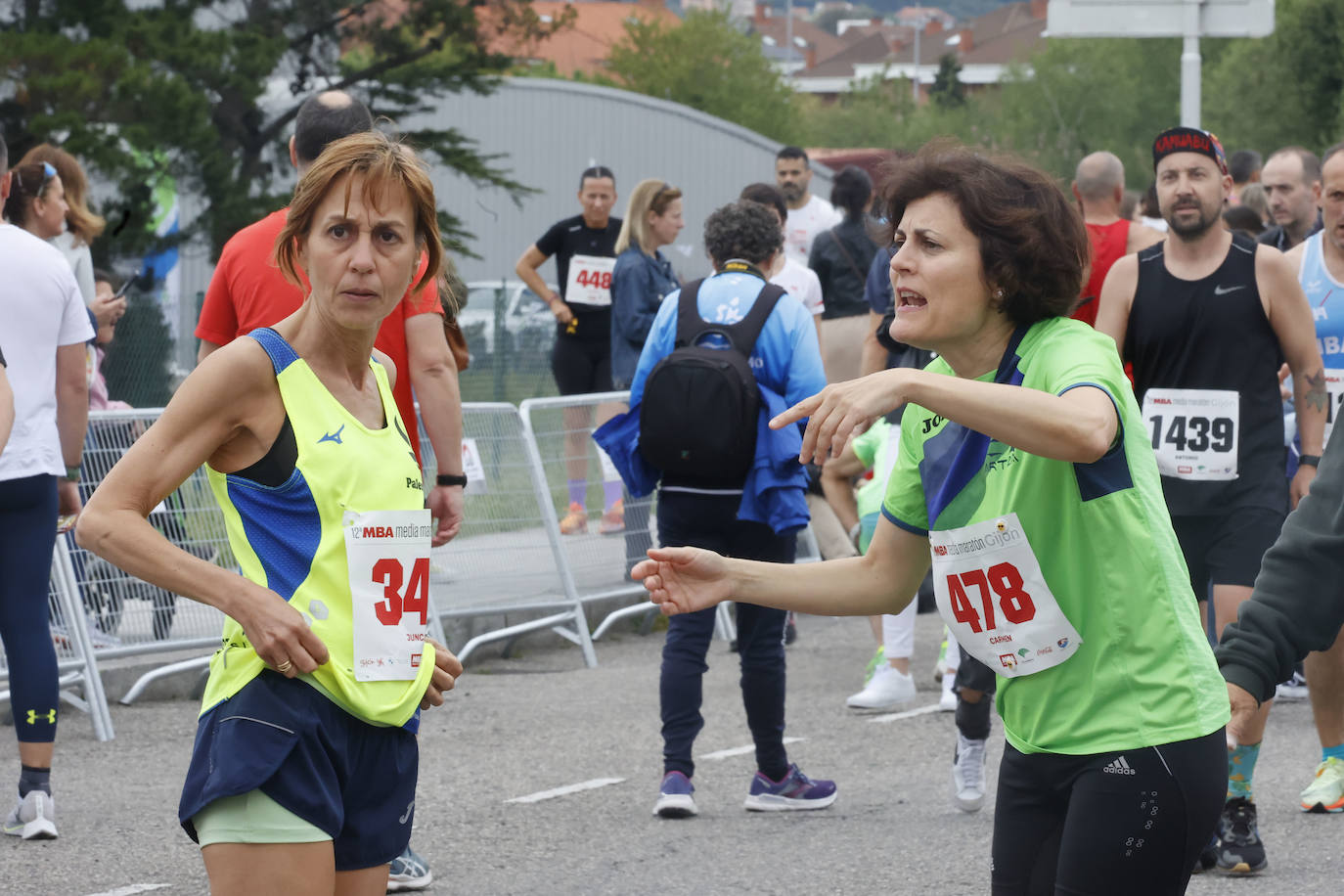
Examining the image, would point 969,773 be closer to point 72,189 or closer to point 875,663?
point 875,663

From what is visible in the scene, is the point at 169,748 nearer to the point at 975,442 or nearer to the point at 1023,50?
the point at 975,442

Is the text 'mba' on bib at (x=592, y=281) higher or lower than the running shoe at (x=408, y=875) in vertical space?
higher

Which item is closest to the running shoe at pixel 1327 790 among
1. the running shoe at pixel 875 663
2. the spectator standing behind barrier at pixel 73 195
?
the running shoe at pixel 875 663

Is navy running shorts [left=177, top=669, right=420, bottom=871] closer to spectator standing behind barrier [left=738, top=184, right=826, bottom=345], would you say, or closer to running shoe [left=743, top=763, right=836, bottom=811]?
A: running shoe [left=743, top=763, right=836, bottom=811]

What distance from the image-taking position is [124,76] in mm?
17484

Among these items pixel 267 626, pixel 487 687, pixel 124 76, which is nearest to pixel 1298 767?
pixel 487 687

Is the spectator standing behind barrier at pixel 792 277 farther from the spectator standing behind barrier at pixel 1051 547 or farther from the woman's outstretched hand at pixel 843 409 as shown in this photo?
the woman's outstretched hand at pixel 843 409

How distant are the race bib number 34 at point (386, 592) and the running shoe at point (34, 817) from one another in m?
3.03

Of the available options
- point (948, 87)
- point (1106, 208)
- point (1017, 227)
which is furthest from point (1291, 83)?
point (948, 87)

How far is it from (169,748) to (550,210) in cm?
2992

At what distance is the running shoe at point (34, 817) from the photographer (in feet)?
18.6

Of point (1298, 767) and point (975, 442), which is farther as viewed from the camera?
point (1298, 767)

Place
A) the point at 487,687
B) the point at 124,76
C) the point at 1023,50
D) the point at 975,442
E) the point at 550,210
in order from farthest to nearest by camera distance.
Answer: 1. the point at 1023,50
2. the point at 550,210
3. the point at 124,76
4. the point at 487,687
5. the point at 975,442

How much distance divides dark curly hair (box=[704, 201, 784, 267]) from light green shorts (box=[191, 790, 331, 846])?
3.88 metres
